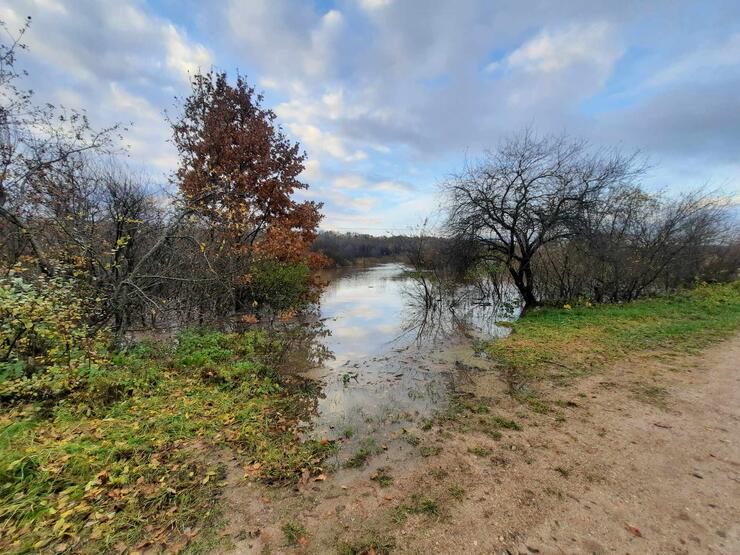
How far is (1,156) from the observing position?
5.08 metres

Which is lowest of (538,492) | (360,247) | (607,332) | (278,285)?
(538,492)

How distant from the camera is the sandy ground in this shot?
90.3 inches

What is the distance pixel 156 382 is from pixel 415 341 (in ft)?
19.8

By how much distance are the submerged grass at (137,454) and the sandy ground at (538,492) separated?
1.29ft

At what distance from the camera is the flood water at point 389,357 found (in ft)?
14.9

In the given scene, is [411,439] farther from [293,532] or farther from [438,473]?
[293,532]

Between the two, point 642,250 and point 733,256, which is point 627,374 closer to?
point 642,250

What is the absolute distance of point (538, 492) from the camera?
9.04 ft

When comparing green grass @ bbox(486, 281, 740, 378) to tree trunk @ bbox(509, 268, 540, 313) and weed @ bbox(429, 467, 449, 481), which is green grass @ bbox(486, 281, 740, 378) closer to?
tree trunk @ bbox(509, 268, 540, 313)

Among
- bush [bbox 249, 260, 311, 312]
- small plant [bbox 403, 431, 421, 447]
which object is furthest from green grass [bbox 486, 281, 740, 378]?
bush [bbox 249, 260, 311, 312]

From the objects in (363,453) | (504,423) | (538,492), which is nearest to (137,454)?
(363,453)

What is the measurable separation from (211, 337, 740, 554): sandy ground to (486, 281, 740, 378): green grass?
189 centimetres

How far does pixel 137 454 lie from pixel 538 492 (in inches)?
152

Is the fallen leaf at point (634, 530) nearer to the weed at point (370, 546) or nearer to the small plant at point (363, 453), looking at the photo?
the weed at point (370, 546)
